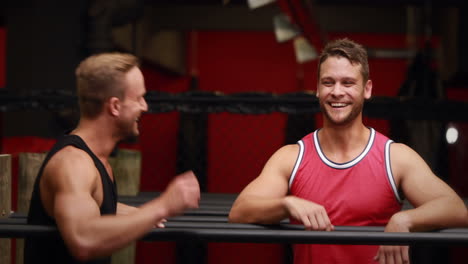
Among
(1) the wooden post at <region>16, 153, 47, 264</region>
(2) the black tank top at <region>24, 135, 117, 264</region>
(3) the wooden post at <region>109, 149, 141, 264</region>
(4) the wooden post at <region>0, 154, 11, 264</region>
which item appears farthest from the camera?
(3) the wooden post at <region>109, 149, 141, 264</region>

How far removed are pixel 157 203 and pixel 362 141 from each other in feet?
3.35

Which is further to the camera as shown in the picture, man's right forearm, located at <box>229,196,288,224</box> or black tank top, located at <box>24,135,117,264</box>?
man's right forearm, located at <box>229,196,288,224</box>

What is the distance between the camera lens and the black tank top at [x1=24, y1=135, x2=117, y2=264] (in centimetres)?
151

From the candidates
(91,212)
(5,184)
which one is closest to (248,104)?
(5,184)

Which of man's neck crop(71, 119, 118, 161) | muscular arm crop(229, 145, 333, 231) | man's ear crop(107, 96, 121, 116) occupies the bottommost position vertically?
muscular arm crop(229, 145, 333, 231)

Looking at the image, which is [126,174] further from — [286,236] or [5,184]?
[286,236]

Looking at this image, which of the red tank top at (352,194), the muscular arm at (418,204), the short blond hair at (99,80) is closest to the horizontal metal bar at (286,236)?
the muscular arm at (418,204)

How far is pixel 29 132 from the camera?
14.8ft

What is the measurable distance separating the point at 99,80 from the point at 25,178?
1020 millimetres

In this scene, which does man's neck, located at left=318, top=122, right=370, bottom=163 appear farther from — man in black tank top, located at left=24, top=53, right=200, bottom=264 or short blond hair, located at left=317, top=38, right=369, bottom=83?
man in black tank top, located at left=24, top=53, right=200, bottom=264

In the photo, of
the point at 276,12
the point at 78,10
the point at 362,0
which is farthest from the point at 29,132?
the point at 276,12

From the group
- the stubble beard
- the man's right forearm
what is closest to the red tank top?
the stubble beard

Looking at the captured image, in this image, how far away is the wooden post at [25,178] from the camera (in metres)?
2.40

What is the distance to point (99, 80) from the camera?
1596 millimetres
